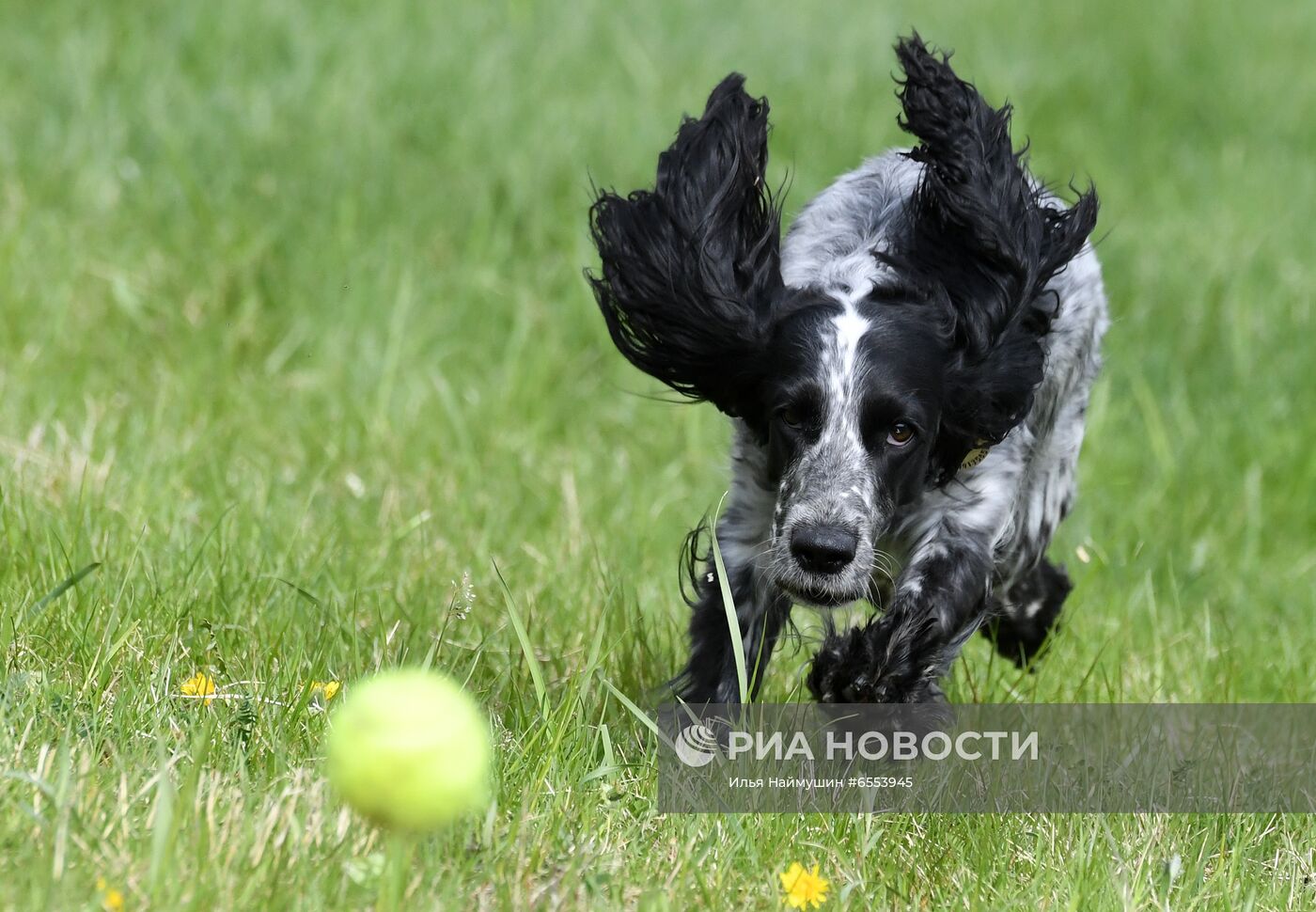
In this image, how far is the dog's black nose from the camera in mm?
3178

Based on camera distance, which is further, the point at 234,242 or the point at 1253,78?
the point at 1253,78

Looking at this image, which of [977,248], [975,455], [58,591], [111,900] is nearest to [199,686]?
[58,591]

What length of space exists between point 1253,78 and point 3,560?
8.38 m

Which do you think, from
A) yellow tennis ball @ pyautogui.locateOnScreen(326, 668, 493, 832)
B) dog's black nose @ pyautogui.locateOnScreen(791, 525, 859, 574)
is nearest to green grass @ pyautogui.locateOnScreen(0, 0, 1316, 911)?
yellow tennis ball @ pyautogui.locateOnScreen(326, 668, 493, 832)

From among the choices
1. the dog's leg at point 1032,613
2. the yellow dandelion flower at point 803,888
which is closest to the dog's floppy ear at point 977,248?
the dog's leg at point 1032,613

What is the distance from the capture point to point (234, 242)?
20.8ft

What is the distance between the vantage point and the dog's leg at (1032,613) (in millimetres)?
4652

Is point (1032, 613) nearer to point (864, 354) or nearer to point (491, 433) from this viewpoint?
point (864, 354)

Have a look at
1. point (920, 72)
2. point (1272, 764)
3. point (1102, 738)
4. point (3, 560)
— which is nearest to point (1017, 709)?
point (1102, 738)

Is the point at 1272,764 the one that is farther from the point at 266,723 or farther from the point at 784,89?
the point at 784,89

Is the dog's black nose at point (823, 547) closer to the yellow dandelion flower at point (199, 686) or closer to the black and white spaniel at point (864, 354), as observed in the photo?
the black and white spaniel at point (864, 354)

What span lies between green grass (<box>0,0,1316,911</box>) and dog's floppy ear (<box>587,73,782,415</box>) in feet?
1.07

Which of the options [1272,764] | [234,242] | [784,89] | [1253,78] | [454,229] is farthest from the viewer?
[1253,78]

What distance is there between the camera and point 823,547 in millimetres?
3174
